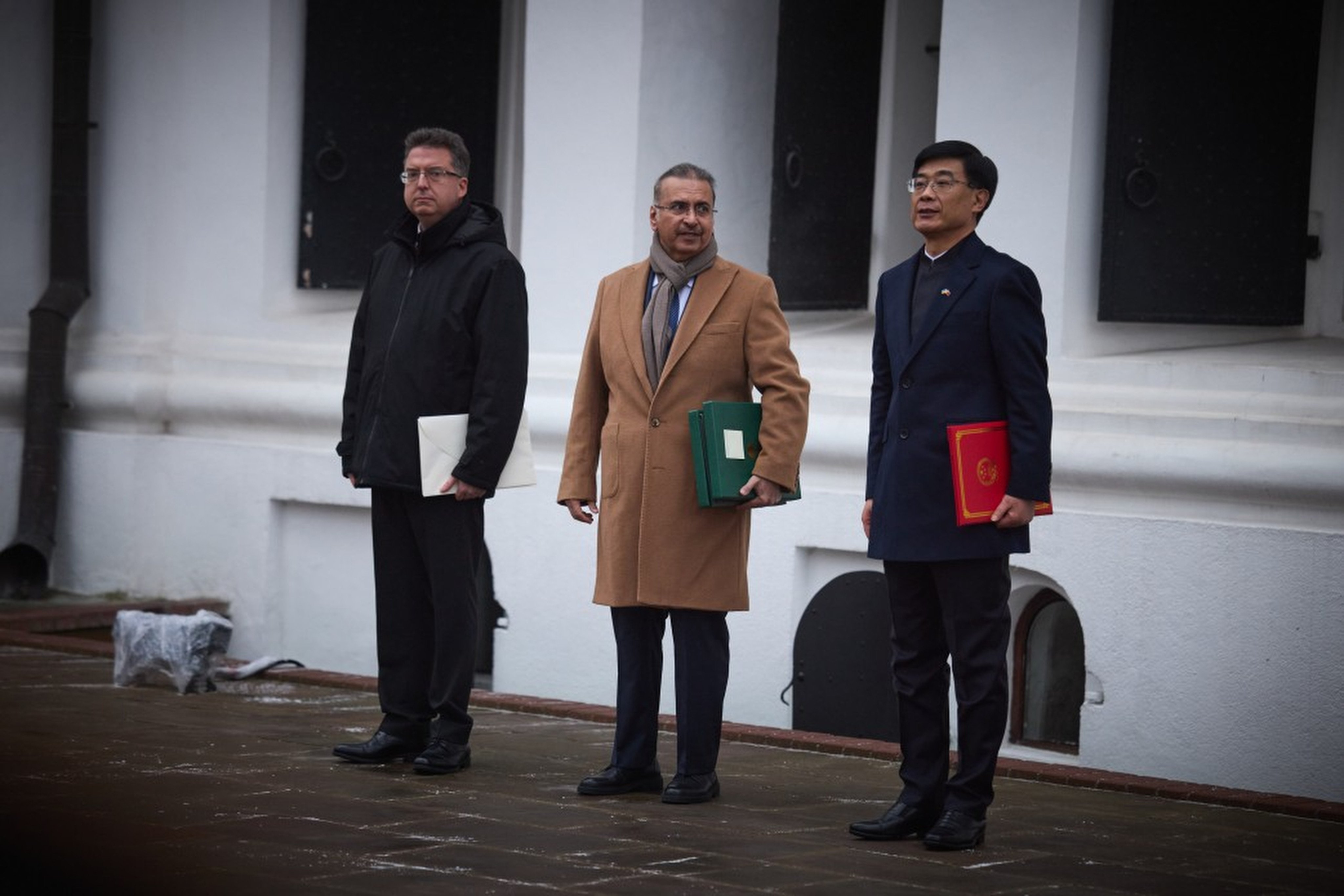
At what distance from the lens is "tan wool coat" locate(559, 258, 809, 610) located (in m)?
6.63

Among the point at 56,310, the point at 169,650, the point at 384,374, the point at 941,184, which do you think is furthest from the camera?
the point at 56,310

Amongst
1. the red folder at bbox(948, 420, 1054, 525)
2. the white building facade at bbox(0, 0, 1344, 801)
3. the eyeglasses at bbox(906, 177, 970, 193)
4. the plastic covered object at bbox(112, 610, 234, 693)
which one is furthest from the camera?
the plastic covered object at bbox(112, 610, 234, 693)

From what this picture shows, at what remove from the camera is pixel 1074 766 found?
8148 mm

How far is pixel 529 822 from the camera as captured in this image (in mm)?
6297

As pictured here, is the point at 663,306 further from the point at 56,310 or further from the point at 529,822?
the point at 56,310

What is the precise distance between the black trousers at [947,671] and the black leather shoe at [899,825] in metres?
0.02

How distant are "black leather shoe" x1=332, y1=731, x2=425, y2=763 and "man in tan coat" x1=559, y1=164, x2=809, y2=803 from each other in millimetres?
743

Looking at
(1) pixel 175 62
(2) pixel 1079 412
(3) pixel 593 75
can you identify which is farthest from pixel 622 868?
(1) pixel 175 62

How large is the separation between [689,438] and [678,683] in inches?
29.7

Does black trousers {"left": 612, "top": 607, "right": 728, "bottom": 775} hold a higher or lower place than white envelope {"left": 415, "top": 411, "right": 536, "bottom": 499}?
lower

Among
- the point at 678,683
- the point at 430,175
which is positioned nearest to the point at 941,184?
the point at 678,683

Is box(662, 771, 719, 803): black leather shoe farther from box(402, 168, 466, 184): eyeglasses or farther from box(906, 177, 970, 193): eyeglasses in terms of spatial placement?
box(402, 168, 466, 184): eyeglasses

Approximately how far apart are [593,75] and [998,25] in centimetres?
198

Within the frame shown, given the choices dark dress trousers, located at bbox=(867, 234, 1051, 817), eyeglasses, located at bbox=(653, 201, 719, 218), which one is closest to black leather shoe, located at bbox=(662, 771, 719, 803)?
dark dress trousers, located at bbox=(867, 234, 1051, 817)
